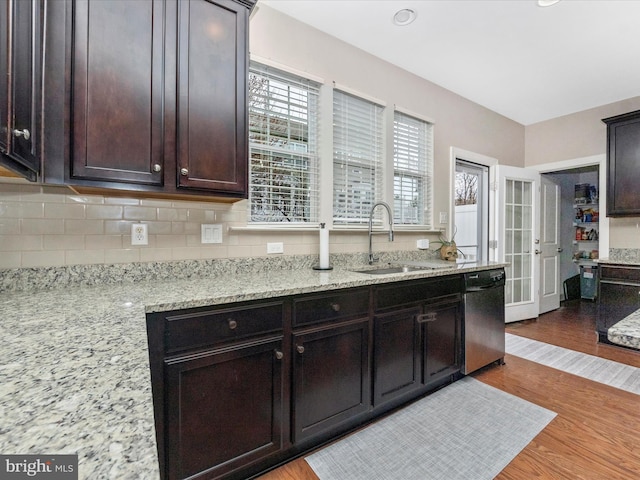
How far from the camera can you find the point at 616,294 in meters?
3.49

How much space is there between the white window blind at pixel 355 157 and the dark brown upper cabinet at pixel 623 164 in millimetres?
2892

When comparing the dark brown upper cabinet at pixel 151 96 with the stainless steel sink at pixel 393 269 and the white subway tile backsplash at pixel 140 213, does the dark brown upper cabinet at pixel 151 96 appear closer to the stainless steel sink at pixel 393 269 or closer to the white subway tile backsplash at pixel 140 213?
the white subway tile backsplash at pixel 140 213


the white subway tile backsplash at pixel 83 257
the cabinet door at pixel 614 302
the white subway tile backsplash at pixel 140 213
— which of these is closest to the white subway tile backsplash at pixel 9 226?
the white subway tile backsplash at pixel 83 257

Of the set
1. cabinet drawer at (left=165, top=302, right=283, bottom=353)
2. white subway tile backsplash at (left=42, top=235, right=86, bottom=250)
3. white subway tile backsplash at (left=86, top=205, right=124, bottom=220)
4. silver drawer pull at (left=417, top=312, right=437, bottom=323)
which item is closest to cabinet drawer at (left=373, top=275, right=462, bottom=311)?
silver drawer pull at (left=417, top=312, right=437, bottom=323)

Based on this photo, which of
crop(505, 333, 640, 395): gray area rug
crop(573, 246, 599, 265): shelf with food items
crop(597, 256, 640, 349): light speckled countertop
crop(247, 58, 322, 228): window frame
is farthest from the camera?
crop(573, 246, 599, 265): shelf with food items

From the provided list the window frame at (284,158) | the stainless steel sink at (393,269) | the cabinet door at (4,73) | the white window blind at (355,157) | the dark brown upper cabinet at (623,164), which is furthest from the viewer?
the dark brown upper cabinet at (623,164)

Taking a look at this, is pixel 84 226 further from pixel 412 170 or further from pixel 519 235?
pixel 519 235

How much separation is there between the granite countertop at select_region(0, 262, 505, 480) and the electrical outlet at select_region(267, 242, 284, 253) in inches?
36.8

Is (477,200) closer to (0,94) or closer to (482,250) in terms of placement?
(482,250)

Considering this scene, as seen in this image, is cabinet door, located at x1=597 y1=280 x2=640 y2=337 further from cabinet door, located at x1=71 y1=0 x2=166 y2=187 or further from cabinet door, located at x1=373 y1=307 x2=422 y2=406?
cabinet door, located at x1=71 y1=0 x2=166 y2=187

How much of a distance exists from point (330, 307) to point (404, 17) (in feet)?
7.47

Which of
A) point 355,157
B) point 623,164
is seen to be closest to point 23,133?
point 355,157

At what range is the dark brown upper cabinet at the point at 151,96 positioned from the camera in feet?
4.47

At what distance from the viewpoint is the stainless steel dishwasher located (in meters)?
2.49
